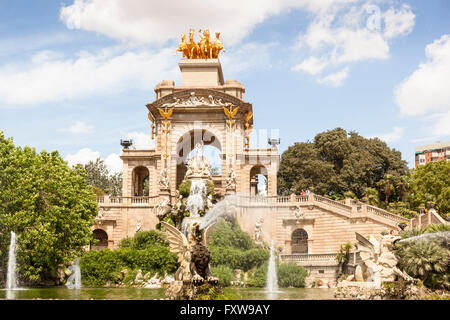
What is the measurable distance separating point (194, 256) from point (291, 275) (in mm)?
19805

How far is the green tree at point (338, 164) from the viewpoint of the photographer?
57.3 meters

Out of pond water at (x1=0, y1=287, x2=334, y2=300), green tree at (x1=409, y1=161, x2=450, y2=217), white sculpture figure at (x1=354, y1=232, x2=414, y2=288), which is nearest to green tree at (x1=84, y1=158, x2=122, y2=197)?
green tree at (x1=409, y1=161, x2=450, y2=217)

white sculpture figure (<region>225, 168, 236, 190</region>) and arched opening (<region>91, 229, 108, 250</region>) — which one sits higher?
white sculpture figure (<region>225, 168, 236, 190</region>)

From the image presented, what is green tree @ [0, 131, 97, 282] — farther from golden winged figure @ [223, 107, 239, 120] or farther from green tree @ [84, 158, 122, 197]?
green tree @ [84, 158, 122, 197]

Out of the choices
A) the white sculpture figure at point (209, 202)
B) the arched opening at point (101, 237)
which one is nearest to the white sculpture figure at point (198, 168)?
the white sculpture figure at point (209, 202)

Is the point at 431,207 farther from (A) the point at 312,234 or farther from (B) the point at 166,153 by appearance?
(B) the point at 166,153

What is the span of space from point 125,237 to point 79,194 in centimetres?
1259

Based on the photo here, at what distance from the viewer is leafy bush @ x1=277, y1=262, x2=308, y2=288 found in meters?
34.5

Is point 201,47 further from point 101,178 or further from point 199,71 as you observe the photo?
point 101,178

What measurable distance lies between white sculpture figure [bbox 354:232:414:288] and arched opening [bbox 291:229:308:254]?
82.3ft

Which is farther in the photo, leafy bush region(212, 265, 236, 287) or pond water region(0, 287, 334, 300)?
leafy bush region(212, 265, 236, 287)

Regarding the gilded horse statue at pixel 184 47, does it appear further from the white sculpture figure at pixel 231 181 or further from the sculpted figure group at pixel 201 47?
the white sculpture figure at pixel 231 181
